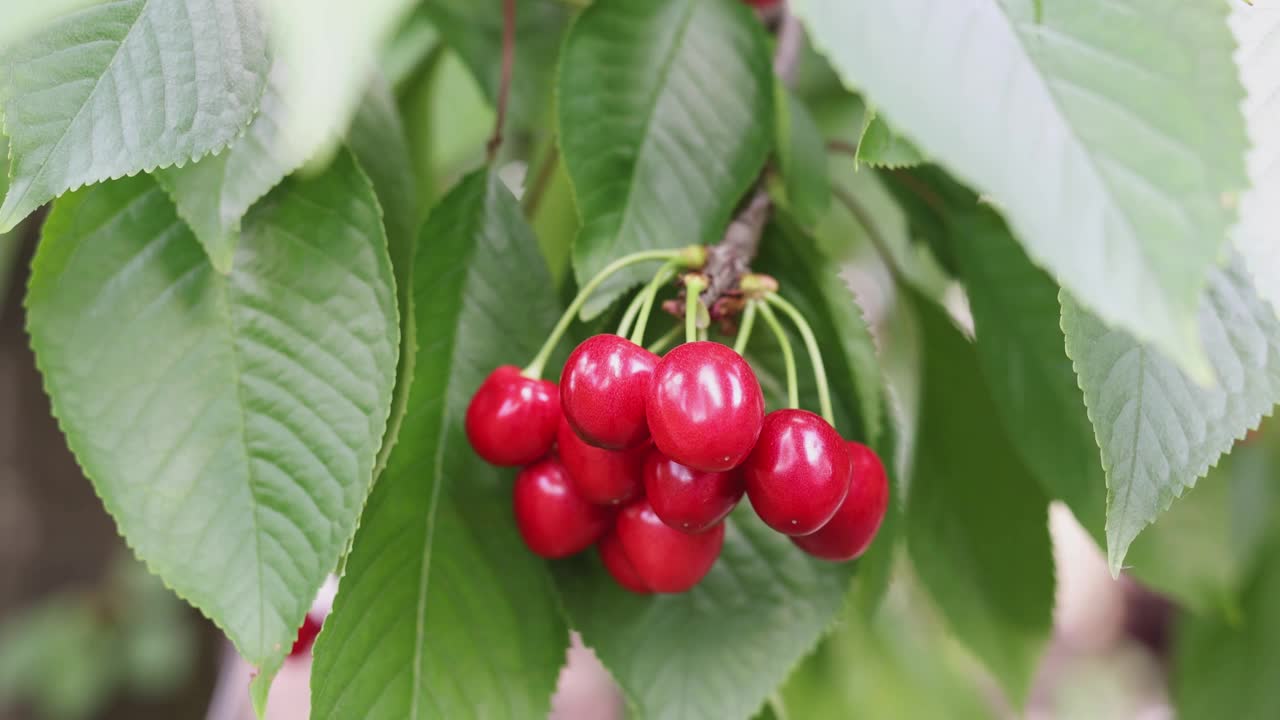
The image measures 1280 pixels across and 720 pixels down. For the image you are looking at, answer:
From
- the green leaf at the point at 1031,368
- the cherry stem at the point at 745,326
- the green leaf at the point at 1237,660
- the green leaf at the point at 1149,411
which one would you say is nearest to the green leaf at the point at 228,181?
the cherry stem at the point at 745,326

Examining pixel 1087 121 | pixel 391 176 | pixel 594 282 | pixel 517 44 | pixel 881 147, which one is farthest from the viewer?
pixel 517 44

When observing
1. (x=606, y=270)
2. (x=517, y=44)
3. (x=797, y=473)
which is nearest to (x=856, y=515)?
(x=797, y=473)

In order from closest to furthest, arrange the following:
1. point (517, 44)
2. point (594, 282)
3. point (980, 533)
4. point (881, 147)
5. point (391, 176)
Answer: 1. point (881, 147)
2. point (594, 282)
3. point (391, 176)
4. point (980, 533)
5. point (517, 44)

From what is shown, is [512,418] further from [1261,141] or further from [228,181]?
[1261,141]

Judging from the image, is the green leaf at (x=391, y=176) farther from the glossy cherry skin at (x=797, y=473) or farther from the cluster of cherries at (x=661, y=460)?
the glossy cherry skin at (x=797, y=473)

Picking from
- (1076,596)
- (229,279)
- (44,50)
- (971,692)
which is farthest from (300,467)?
(1076,596)

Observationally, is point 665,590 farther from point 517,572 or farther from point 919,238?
point 919,238
